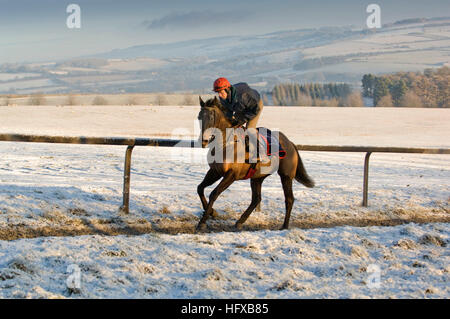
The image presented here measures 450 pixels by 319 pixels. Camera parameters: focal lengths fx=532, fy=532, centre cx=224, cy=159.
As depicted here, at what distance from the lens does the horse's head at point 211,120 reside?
7201 mm

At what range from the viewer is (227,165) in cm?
786

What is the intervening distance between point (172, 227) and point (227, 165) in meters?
1.29

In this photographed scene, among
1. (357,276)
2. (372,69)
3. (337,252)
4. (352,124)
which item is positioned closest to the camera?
(357,276)

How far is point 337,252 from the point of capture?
6.84 metres

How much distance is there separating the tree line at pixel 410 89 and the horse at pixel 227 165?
7688cm

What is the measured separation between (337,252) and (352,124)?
38.6 metres

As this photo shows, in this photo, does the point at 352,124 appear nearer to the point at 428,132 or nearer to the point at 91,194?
the point at 428,132

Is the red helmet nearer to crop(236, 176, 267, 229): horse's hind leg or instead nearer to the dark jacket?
the dark jacket

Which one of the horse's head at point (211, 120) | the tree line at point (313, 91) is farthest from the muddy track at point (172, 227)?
the tree line at point (313, 91)

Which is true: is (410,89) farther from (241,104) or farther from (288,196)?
(241,104)

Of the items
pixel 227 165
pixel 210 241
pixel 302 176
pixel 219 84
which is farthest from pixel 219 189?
pixel 302 176

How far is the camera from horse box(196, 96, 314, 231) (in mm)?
7325

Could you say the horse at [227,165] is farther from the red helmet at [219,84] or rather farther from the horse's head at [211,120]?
the red helmet at [219,84]
